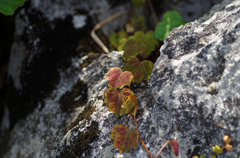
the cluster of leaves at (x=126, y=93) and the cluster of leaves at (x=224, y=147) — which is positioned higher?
the cluster of leaves at (x=126, y=93)

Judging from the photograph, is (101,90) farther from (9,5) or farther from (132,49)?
(9,5)

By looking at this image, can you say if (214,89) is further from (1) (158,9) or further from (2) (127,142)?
(1) (158,9)

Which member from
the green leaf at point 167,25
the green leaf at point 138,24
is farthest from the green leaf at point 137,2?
the green leaf at point 167,25

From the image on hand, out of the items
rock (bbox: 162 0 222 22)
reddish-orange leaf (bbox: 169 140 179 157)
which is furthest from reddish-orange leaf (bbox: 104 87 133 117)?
rock (bbox: 162 0 222 22)

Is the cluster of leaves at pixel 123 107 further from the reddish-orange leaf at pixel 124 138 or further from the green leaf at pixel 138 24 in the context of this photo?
the green leaf at pixel 138 24

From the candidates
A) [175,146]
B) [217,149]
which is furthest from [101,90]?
[217,149]
